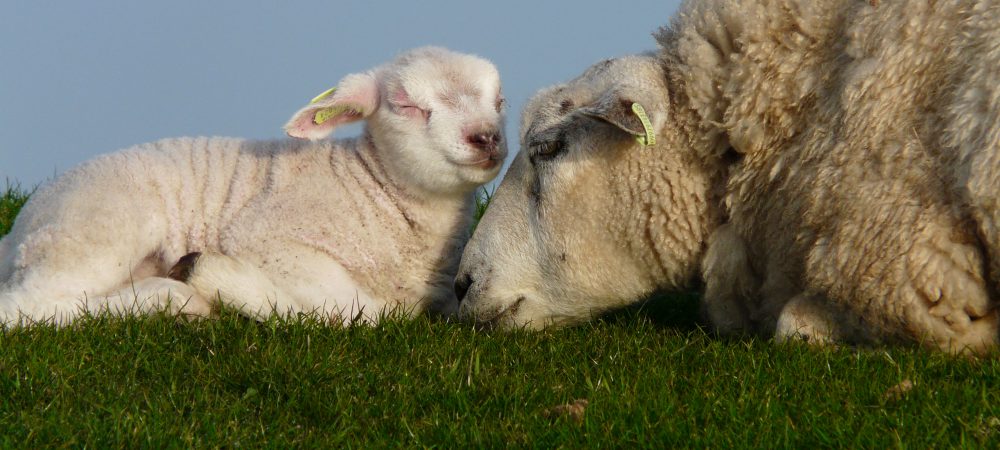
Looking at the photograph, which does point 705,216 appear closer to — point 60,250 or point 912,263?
point 912,263

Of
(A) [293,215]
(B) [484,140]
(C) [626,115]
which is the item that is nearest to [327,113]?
(A) [293,215]

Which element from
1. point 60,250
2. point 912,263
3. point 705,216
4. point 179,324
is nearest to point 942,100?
point 912,263

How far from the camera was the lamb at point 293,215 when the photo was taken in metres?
5.97

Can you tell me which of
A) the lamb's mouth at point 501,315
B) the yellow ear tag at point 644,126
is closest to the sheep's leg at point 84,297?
the lamb's mouth at point 501,315

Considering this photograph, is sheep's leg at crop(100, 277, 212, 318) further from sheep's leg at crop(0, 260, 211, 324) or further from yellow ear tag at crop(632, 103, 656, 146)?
yellow ear tag at crop(632, 103, 656, 146)

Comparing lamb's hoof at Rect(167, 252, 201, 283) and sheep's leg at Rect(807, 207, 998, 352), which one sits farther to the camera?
lamb's hoof at Rect(167, 252, 201, 283)

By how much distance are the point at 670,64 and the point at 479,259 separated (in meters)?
1.25

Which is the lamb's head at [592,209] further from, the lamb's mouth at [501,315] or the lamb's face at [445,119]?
the lamb's face at [445,119]

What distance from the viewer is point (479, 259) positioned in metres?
5.86

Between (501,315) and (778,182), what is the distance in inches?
55.9

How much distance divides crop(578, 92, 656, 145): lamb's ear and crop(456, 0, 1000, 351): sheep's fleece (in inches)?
0.5

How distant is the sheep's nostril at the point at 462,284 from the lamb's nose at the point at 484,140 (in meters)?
0.61

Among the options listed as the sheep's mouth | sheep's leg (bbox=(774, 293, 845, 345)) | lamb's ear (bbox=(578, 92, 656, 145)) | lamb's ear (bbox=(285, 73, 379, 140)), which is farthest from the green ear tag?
sheep's leg (bbox=(774, 293, 845, 345))

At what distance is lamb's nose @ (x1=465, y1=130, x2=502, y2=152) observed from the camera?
598 cm
